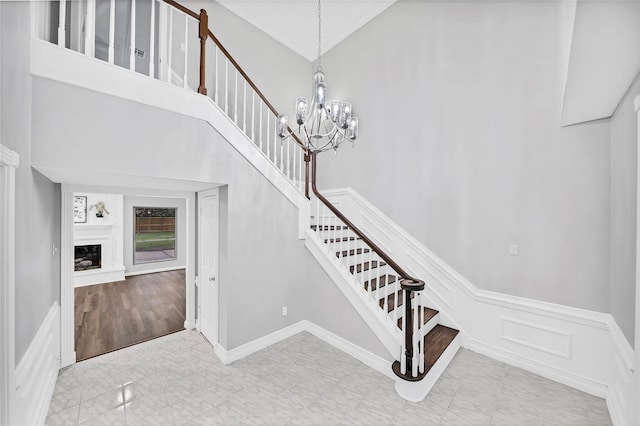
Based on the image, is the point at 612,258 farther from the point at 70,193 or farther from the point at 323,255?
the point at 70,193

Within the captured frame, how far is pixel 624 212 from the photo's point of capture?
7.02 ft

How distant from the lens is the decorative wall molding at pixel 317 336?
2883 mm

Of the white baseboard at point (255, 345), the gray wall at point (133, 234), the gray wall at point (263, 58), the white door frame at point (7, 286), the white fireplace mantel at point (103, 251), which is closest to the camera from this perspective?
the white door frame at point (7, 286)

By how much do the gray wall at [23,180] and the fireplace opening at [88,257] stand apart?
513 cm

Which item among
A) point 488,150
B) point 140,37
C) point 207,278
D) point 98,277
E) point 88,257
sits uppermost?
point 140,37

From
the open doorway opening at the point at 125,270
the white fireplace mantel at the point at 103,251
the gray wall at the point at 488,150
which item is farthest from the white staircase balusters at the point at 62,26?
the white fireplace mantel at the point at 103,251

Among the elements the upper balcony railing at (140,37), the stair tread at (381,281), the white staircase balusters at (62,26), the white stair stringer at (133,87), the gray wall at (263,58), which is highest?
the gray wall at (263,58)

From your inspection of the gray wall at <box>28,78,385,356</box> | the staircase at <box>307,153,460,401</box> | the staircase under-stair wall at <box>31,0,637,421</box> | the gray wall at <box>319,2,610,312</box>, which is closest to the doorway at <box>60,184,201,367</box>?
the gray wall at <box>28,78,385,356</box>

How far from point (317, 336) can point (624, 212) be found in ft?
10.9

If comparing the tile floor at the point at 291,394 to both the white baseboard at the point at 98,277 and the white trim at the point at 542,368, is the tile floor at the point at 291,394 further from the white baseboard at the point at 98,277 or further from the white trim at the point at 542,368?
the white baseboard at the point at 98,277

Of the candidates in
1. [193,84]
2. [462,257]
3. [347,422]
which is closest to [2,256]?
[347,422]

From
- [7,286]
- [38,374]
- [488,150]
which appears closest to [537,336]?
[488,150]

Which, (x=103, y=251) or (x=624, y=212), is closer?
(x=624, y=212)

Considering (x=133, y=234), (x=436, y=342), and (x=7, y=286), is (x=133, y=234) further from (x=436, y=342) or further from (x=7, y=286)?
(x=436, y=342)
